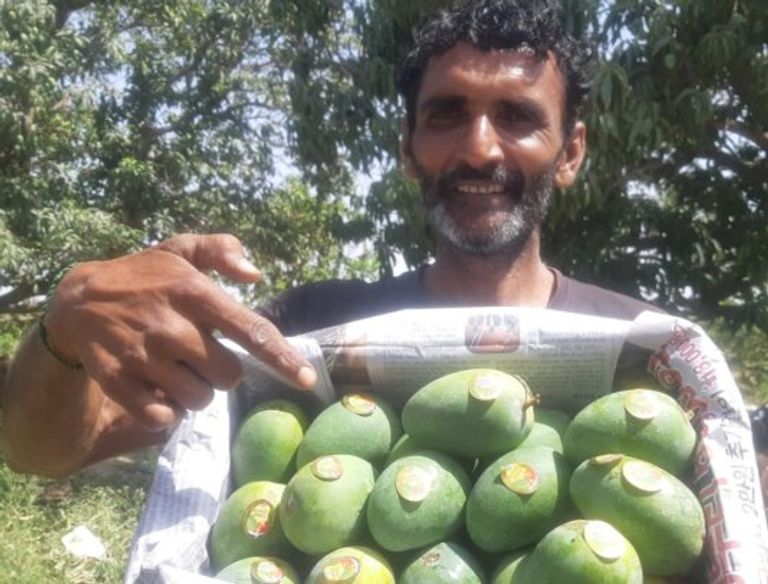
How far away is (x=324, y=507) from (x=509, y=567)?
0.23m

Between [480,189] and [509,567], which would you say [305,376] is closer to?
[509,567]

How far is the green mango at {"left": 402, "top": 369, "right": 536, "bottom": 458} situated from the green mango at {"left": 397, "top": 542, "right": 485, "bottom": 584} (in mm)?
135

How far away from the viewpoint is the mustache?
1.85m

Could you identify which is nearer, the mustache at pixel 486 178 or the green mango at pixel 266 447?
the green mango at pixel 266 447

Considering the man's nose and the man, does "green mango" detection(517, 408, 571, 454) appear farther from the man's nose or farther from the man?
the man's nose

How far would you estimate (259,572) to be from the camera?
3.96 ft

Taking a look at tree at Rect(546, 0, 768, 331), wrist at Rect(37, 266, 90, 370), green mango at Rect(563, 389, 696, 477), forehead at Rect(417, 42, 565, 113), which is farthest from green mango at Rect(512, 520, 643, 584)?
tree at Rect(546, 0, 768, 331)

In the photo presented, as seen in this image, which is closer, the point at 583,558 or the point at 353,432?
the point at 583,558

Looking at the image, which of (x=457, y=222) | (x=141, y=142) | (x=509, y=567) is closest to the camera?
(x=509, y=567)

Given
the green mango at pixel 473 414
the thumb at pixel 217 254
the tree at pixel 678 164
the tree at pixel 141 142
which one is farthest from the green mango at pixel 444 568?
the tree at pixel 141 142

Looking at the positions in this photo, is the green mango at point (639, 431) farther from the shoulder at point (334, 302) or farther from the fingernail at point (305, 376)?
the shoulder at point (334, 302)

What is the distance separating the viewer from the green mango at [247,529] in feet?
4.22

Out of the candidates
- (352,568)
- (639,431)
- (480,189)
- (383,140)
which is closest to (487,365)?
(639,431)

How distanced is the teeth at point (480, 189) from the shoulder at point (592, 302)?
0.24 metres
